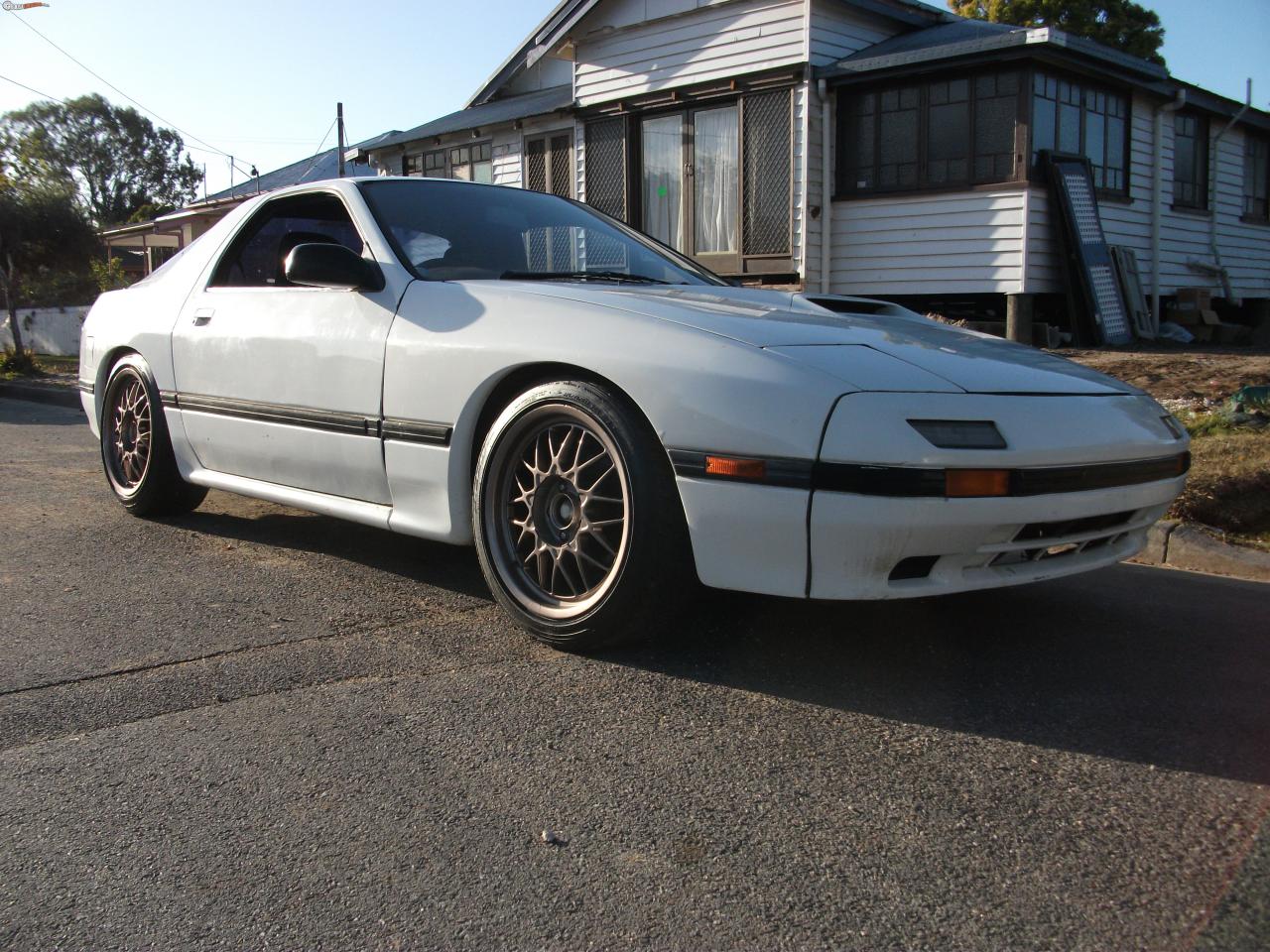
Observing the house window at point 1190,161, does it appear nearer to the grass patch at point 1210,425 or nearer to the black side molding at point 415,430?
the grass patch at point 1210,425

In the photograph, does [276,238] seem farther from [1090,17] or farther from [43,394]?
[1090,17]

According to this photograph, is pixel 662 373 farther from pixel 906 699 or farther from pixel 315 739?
pixel 315 739

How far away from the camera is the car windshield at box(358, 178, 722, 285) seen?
151 inches

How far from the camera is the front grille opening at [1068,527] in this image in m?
2.78

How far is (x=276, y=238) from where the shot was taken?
4.57 meters

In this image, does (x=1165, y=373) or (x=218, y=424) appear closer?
(x=218, y=424)

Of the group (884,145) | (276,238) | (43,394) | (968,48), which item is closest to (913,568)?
(276,238)

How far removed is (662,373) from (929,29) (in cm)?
1246

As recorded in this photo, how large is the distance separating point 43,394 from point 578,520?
11317 millimetres

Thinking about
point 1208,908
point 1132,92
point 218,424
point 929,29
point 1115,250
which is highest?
point 929,29

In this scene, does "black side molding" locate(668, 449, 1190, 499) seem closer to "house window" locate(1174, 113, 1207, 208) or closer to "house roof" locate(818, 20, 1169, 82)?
"house roof" locate(818, 20, 1169, 82)

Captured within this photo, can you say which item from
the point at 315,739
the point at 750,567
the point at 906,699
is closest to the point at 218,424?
the point at 315,739

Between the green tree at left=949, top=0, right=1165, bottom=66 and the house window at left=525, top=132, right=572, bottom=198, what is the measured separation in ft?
45.0

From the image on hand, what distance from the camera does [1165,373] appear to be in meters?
8.07
